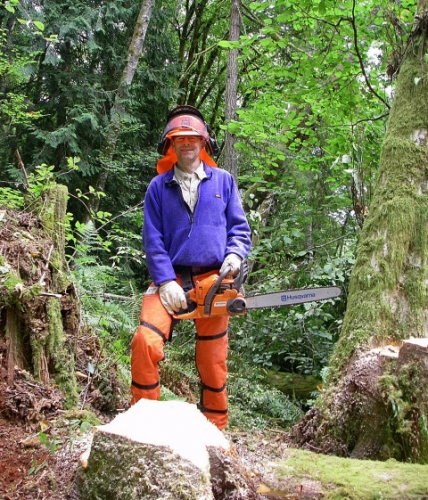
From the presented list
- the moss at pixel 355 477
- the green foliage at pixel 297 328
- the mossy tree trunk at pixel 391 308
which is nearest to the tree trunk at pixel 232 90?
the green foliage at pixel 297 328

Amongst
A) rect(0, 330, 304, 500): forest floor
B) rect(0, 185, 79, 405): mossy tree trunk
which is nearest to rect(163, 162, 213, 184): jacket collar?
rect(0, 185, 79, 405): mossy tree trunk

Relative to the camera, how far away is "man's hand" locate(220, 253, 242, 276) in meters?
3.04

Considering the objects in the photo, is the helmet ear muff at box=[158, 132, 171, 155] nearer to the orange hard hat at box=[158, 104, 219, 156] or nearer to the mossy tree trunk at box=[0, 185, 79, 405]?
the orange hard hat at box=[158, 104, 219, 156]

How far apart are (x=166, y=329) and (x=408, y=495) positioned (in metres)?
1.62

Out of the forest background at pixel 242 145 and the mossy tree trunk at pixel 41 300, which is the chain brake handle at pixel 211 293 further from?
the forest background at pixel 242 145

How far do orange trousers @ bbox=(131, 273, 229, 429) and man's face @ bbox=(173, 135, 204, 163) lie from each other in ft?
2.72

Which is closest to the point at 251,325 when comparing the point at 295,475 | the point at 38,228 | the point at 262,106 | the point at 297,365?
the point at 297,365

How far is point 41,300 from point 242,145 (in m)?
5.11

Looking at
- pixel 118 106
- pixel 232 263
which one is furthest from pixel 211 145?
pixel 118 106

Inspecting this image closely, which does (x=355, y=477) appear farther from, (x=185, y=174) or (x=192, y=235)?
(x=185, y=174)

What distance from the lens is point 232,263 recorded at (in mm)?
3066

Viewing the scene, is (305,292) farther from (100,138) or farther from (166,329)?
(100,138)

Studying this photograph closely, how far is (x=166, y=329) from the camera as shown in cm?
298

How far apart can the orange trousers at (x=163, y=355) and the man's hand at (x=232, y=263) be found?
0.66 feet
